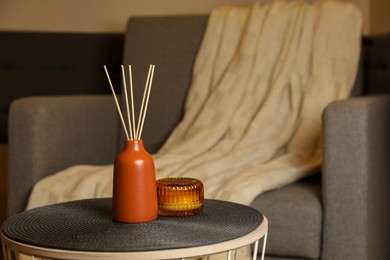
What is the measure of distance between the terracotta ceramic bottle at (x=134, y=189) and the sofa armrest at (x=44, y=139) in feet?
2.79

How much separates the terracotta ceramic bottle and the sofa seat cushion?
0.57 metres

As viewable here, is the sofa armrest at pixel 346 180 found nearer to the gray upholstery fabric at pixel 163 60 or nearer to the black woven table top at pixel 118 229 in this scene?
the black woven table top at pixel 118 229

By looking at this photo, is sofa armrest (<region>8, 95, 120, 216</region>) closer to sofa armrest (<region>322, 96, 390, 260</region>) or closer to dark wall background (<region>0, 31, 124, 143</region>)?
dark wall background (<region>0, 31, 124, 143</region>)

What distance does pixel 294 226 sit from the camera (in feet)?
6.14

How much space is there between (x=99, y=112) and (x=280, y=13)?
701 millimetres

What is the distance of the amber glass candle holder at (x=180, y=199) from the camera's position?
143cm

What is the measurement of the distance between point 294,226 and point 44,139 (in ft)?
2.57

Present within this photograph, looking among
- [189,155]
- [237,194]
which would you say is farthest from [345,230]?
[189,155]

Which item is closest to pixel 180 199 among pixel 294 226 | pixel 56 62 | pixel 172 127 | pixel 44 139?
pixel 294 226

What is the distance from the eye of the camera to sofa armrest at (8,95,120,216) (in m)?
2.18

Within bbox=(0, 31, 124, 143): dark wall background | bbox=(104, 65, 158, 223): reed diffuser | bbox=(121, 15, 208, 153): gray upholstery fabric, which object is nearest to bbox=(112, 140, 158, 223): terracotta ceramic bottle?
bbox=(104, 65, 158, 223): reed diffuser

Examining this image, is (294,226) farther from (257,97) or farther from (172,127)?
(172,127)

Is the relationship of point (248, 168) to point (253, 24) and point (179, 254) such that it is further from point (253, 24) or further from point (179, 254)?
point (179, 254)

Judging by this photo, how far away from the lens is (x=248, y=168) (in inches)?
85.9
